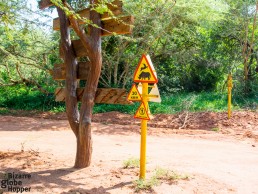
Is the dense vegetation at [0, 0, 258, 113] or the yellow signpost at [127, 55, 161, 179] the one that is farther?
the dense vegetation at [0, 0, 258, 113]

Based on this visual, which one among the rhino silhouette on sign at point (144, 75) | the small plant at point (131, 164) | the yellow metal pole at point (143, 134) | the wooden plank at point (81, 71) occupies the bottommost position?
the small plant at point (131, 164)

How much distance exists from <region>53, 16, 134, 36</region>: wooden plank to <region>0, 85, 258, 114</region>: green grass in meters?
6.90

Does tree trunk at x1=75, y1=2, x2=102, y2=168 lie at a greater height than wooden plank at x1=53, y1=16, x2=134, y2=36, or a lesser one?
lesser

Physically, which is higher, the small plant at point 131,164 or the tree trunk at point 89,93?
the tree trunk at point 89,93

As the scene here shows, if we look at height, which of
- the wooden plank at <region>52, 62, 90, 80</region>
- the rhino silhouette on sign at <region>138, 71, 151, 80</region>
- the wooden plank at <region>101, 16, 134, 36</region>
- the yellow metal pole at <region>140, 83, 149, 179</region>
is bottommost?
the yellow metal pole at <region>140, 83, 149, 179</region>

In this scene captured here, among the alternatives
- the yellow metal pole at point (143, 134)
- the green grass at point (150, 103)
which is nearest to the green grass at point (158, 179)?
the yellow metal pole at point (143, 134)

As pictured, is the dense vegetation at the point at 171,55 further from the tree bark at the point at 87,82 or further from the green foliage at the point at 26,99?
the tree bark at the point at 87,82

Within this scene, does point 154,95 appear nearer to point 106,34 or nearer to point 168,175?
point 168,175

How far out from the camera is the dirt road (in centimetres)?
427

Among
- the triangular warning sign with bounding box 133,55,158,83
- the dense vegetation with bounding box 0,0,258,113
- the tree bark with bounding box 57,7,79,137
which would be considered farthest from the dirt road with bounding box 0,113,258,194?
the dense vegetation with bounding box 0,0,258,113

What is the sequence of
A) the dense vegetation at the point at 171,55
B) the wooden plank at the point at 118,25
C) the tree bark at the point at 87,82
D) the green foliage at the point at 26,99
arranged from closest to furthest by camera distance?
the wooden plank at the point at 118,25
the tree bark at the point at 87,82
the dense vegetation at the point at 171,55
the green foliage at the point at 26,99

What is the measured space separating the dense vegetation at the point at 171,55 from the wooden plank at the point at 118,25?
227 inches

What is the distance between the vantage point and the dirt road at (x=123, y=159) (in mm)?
4273

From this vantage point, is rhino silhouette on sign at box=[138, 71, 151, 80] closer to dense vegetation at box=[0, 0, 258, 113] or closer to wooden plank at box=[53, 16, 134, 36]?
wooden plank at box=[53, 16, 134, 36]
